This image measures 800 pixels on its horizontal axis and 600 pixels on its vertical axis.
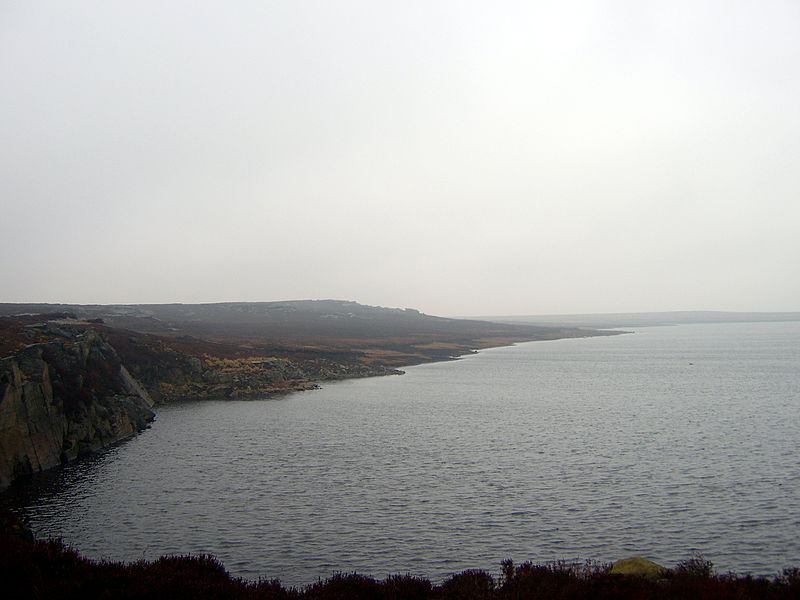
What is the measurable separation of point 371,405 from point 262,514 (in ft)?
128

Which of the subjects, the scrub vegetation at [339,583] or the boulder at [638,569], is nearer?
the scrub vegetation at [339,583]

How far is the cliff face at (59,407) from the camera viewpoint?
39.6m

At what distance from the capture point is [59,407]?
4572cm

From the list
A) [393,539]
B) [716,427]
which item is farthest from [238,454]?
[716,427]

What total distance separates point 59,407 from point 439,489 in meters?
31.4

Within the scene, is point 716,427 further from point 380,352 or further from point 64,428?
point 380,352

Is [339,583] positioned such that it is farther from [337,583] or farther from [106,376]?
[106,376]

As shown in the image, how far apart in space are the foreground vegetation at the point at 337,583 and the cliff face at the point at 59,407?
22.3 metres

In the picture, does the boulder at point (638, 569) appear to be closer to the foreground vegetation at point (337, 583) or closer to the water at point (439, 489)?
the foreground vegetation at point (337, 583)

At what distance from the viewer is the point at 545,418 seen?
57.6m

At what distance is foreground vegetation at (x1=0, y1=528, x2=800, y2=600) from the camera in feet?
53.4

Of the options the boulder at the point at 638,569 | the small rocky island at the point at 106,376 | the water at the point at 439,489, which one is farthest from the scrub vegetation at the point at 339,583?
the small rocky island at the point at 106,376

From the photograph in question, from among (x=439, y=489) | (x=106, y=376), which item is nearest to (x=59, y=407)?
(x=106, y=376)

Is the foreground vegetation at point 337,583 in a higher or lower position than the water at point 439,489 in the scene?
higher
